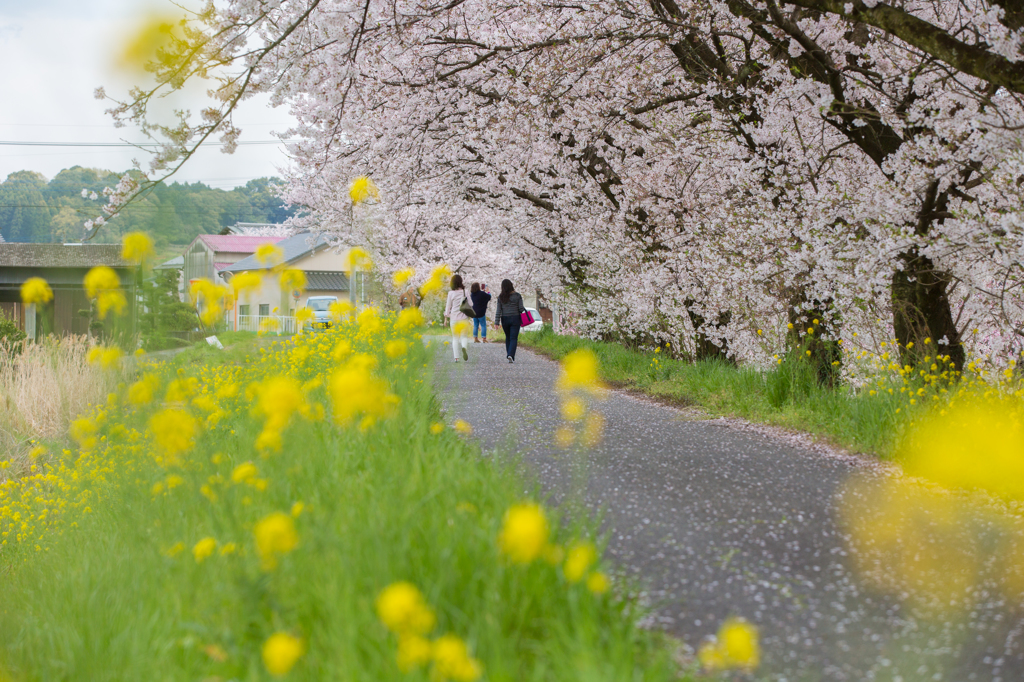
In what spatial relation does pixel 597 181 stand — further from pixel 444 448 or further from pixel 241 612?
pixel 241 612

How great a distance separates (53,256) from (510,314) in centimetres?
2033

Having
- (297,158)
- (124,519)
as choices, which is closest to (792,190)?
(124,519)

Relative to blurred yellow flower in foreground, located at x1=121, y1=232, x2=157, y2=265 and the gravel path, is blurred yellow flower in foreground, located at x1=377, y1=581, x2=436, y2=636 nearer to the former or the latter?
the gravel path

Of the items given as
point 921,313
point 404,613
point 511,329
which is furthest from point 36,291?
point 511,329

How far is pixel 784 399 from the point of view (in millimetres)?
8023

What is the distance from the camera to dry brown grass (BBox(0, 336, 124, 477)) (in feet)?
32.8

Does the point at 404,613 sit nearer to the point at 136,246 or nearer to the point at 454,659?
the point at 454,659

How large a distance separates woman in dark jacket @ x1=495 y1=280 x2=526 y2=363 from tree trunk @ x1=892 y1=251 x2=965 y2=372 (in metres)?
9.09

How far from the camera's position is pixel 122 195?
16.6 ft

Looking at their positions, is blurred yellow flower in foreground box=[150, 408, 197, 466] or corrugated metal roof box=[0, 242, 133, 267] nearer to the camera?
blurred yellow flower in foreground box=[150, 408, 197, 466]

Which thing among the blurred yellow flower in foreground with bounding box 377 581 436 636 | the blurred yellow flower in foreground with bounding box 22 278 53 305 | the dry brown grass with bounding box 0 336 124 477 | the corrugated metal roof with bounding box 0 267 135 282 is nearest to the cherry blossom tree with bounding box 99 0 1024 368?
the blurred yellow flower in foreground with bounding box 22 278 53 305

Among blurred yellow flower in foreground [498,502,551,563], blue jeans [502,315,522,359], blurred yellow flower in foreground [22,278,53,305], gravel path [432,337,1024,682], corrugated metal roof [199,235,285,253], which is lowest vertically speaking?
gravel path [432,337,1024,682]

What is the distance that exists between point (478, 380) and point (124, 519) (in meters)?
6.73

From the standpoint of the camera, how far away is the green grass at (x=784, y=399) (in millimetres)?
6238
